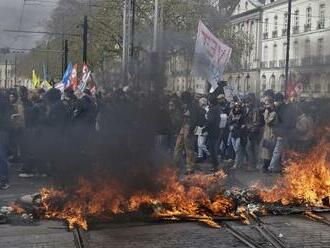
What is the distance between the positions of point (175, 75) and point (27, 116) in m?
3.99

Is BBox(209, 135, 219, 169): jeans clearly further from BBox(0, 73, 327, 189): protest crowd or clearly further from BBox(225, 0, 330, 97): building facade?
BBox(225, 0, 330, 97): building facade

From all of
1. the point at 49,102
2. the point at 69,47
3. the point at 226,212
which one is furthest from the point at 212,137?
the point at 69,47

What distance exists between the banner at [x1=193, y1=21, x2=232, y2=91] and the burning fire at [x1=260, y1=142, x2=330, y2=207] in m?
3.30

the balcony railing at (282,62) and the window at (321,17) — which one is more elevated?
the window at (321,17)

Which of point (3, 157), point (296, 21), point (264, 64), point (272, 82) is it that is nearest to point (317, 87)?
point (296, 21)

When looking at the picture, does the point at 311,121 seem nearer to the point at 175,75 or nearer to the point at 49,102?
the point at 175,75

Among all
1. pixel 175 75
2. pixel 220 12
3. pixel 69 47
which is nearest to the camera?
pixel 175 75

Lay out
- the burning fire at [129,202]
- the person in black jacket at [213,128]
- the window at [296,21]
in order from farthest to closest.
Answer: the person in black jacket at [213,128]
the window at [296,21]
the burning fire at [129,202]

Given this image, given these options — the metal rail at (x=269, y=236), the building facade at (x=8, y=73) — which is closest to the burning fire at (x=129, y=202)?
the metal rail at (x=269, y=236)

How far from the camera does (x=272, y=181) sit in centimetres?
1124

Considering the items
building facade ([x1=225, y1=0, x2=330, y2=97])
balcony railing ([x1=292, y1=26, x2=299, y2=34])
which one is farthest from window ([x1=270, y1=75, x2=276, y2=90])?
balcony railing ([x1=292, y1=26, x2=299, y2=34])

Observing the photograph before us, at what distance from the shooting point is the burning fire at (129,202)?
25.2 ft

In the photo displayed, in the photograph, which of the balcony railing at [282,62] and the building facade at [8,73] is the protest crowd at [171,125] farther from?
the building facade at [8,73]

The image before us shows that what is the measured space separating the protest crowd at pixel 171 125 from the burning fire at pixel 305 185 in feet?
6.22
